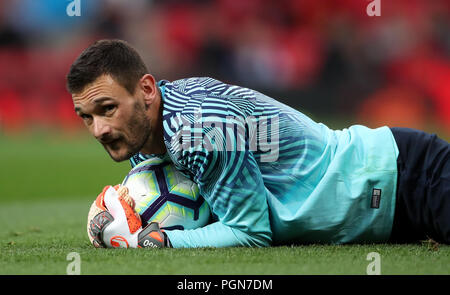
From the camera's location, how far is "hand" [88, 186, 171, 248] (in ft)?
12.2

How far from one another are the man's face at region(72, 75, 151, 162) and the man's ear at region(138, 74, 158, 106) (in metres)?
0.03

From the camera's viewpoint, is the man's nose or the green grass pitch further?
the man's nose

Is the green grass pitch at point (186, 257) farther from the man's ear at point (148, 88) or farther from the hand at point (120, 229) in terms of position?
the man's ear at point (148, 88)

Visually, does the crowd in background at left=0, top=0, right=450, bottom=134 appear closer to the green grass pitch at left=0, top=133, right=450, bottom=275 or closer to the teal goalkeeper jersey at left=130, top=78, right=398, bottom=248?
the green grass pitch at left=0, top=133, right=450, bottom=275

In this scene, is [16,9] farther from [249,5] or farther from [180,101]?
[180,101]

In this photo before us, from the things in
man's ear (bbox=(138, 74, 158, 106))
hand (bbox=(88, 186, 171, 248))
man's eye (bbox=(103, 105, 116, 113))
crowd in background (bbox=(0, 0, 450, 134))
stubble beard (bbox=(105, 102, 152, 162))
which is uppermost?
man's ear (bbox=(138, 74, 158, 106))

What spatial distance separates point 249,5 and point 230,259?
14474 mm

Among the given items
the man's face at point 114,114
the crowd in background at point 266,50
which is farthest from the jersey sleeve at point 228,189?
the crowd in background at point 266,50

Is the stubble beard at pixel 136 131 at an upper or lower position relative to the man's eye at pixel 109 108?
lower

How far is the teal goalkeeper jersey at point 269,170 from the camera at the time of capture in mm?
3574

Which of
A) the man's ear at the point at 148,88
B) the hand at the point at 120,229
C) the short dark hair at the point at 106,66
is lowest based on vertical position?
the hand at the point at 120,229

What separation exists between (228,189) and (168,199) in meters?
0.51

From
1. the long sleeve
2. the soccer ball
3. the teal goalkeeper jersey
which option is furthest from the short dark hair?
the soccer ball

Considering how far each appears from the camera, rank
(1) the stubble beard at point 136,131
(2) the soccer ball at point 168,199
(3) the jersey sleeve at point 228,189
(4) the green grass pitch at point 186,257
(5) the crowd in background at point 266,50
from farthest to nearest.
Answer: (5) the crowd in background at point 266,50, (2) the soccer ball at point 168,199, (1) the stubble beard at point 136,131, (3) the jersey sleeve at point 228,189, (4) the green grass pitch at point 186,257
